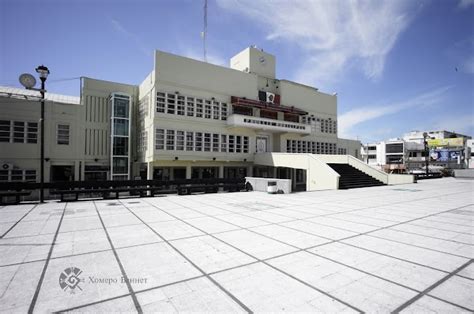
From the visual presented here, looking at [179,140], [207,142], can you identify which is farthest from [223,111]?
[179,140]

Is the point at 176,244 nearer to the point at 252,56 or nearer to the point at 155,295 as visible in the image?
the point at 155,295

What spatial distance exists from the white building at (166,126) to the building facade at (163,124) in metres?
0.10

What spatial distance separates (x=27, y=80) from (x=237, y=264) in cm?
1499

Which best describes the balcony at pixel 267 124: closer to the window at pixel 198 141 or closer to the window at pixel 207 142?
the window at pixel 207 142

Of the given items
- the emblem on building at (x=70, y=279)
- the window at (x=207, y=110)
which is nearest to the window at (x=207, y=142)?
the window at (x=207, y=110)

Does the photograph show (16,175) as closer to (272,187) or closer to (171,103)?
(171,103)

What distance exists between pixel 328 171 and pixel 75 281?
18900 mm

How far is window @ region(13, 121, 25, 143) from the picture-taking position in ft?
80.1

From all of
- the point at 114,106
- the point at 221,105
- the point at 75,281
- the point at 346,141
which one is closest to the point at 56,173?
the point at 114,106

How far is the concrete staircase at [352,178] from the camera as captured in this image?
20.9 metres

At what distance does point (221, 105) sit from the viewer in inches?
1148

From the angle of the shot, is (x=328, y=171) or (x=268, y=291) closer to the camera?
(x=268, y=291)

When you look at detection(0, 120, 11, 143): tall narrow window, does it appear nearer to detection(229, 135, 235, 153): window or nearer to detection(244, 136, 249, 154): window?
detection(229, 135, 235, 153): window

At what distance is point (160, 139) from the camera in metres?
25.0
